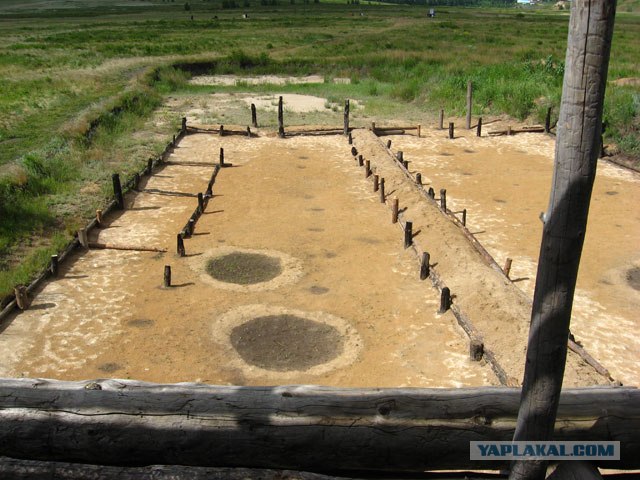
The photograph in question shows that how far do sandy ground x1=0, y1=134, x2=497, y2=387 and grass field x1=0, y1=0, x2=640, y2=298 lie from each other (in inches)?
61.7

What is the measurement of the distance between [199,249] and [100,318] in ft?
11.7

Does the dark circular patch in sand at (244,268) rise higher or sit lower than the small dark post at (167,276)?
lower

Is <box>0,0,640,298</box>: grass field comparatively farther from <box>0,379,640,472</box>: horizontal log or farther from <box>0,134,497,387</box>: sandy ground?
<box>0,379,640,472</box>: horizontal log

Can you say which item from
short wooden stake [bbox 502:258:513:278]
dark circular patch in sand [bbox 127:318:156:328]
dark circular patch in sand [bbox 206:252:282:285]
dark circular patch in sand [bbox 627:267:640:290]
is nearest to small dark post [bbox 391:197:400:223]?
dark circular patch in sand [bbox 206:252:282:285]

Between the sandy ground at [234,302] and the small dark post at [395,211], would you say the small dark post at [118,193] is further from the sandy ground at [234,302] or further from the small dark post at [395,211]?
the small dark post at [395,211]

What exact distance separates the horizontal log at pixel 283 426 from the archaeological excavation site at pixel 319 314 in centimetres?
1

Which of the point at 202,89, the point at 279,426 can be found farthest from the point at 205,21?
the point at 279,426

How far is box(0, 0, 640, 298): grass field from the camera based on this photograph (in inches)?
703

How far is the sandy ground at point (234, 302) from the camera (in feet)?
32.8

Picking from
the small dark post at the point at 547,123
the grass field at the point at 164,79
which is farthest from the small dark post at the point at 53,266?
the small dark post at the point at 547,123

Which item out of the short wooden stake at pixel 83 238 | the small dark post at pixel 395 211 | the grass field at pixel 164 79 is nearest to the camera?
the short wooden stake at pixel 83 238

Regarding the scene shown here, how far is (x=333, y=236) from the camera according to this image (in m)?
15.4

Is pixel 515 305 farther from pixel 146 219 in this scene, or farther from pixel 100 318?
pixel 146 219

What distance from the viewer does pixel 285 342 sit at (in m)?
10.9
